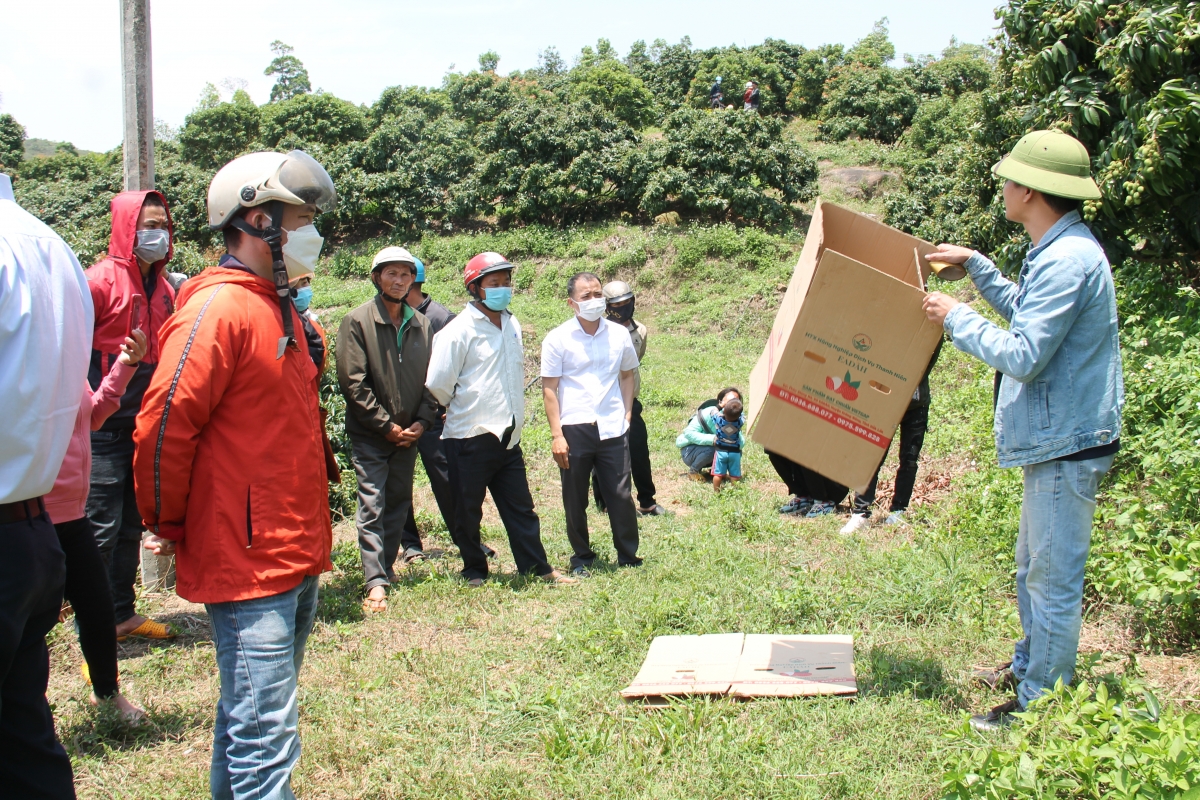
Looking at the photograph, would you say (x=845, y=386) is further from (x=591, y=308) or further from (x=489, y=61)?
(x=489, y=61)

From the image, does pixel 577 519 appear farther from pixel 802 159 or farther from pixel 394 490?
pixel 802 159

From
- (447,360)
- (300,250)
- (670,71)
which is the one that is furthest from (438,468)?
(670,71)

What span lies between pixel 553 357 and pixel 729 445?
2552mm

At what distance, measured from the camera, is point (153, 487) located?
219 centimetres

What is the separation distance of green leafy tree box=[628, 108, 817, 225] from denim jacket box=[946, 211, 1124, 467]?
620 inches

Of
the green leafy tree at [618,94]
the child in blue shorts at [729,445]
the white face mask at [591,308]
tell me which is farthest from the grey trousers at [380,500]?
the green leafy tree at [618,94]

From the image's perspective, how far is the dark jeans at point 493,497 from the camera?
16.3 feet

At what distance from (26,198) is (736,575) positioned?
26.2m

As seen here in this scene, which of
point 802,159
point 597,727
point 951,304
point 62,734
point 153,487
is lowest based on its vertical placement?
point 62,734

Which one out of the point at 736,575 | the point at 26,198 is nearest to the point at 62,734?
the point at 736,575

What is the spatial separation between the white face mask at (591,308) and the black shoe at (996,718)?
119 inches

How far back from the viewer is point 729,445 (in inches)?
287

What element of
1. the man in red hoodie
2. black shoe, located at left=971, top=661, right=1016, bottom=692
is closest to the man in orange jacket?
the man in red hoodie

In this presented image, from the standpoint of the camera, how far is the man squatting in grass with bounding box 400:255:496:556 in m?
5.36
